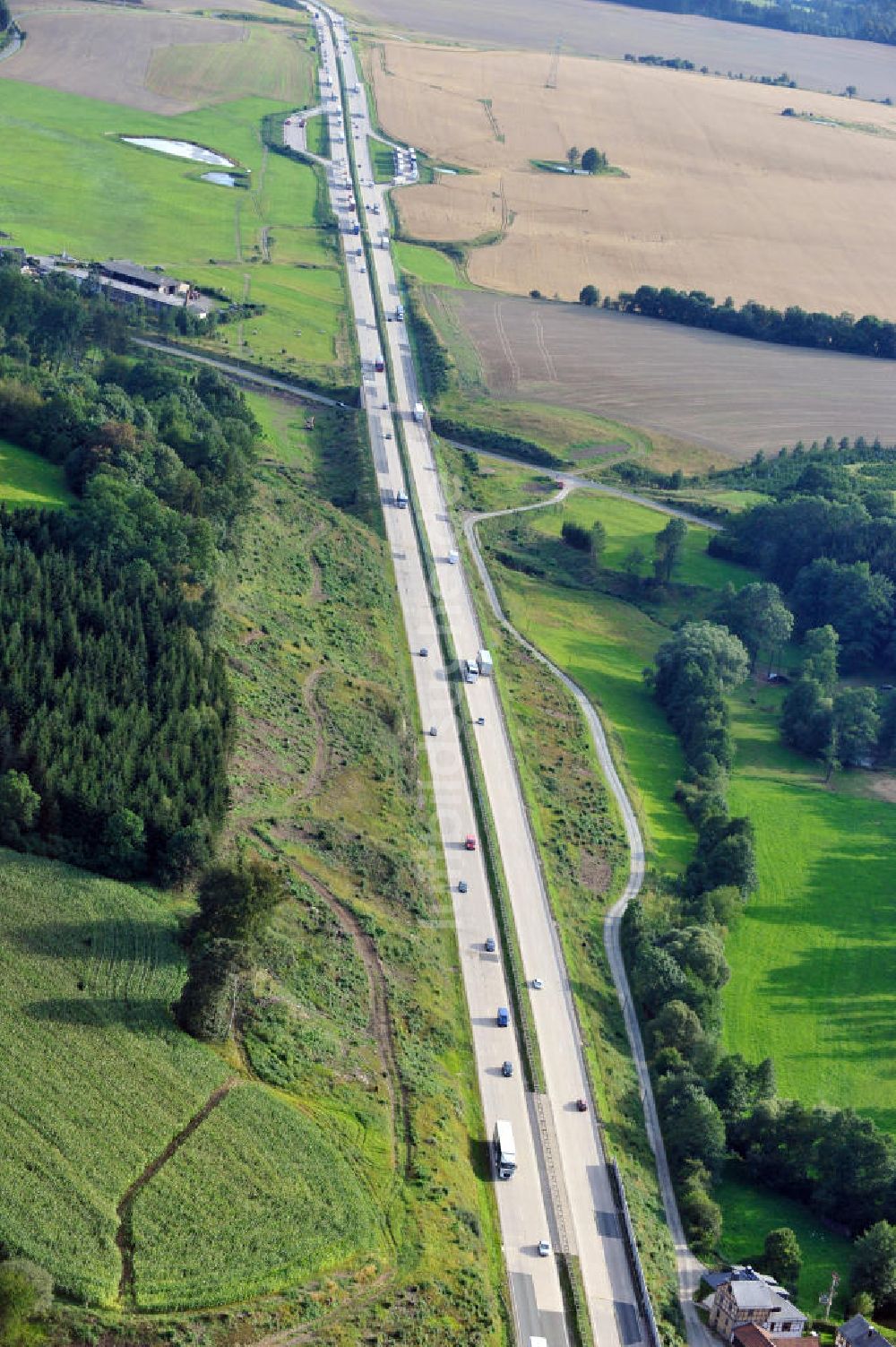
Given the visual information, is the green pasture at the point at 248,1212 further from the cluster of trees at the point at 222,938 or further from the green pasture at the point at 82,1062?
the cluster of trees at the point at 222,938

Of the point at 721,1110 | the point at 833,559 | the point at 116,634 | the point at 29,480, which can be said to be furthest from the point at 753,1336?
the point at 833,559

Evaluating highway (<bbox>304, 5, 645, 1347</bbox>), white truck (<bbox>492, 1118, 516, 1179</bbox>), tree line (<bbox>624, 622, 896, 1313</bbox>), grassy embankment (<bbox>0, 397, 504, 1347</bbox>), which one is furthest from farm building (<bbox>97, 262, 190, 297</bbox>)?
white truck (<bbox>492, 1118, 516, 1179</bbox>)

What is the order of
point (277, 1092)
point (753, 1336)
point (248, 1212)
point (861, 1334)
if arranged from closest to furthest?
point (248, 1212) < point (753, 1336) < point (861, 1334) < point (277, 1092)

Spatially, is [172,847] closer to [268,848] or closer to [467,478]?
[268,848]

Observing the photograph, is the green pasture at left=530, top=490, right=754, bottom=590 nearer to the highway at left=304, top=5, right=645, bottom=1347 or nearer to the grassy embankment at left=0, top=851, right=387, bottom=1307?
the highway at left=304, top=5, right=645, bottom=1347

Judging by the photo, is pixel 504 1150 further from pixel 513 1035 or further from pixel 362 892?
pixel 362 892

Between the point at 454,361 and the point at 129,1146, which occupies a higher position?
the point at 454,361

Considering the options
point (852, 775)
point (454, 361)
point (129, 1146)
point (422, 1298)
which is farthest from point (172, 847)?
point (454, 361)
